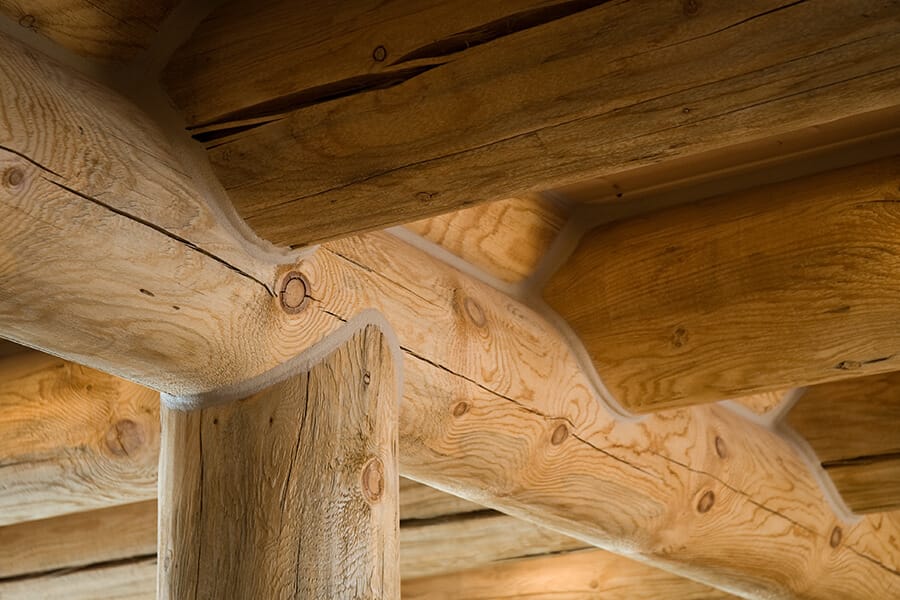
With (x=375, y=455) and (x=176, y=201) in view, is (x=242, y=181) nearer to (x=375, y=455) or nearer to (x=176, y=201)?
(x=176, y=201)

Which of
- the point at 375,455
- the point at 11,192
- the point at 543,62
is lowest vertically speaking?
the point at 375,455

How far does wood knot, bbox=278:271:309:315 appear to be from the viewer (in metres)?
1.50

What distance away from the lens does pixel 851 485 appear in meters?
2.66

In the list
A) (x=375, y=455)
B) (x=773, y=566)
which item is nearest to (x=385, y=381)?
(x=375, y=455)

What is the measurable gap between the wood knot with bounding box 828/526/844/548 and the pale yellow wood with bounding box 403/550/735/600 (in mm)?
384

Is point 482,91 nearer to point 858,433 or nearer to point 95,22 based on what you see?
point 95,22

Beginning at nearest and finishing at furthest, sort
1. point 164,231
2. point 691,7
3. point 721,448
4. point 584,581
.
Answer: point 691,7, point 164,231, point 721,448, point 584,581

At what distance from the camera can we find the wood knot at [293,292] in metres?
1.50

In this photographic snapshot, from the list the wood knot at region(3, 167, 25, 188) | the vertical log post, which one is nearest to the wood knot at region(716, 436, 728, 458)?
the vertical log post

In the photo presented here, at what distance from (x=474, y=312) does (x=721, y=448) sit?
0.76 m

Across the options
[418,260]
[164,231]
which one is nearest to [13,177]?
[164,231]

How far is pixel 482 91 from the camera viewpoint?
1.29 m

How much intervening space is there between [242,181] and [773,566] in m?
1.60

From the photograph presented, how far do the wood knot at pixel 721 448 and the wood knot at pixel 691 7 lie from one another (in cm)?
134
